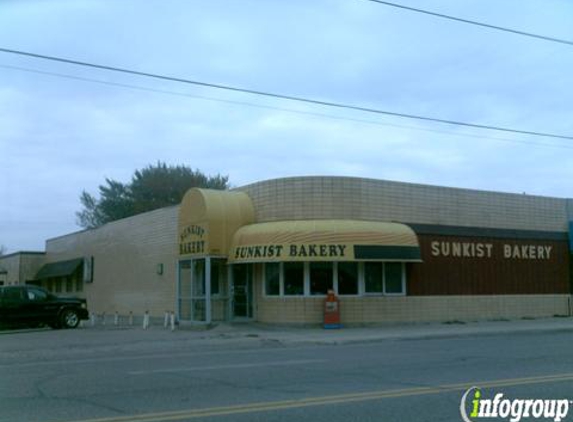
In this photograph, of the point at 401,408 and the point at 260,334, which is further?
the point at 260,334

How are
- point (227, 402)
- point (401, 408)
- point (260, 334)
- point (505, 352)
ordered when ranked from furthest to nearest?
1. point (260, 334)
2. point (505, 352)
3. point (227, 402)
4. point (401, 408)

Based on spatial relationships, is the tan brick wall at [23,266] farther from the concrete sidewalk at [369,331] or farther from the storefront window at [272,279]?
the storefront window at [272,279]

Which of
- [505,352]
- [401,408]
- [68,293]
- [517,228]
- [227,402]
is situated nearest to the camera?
[401,408]

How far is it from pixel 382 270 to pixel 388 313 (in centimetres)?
158

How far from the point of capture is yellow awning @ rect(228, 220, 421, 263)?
23625 millimetres

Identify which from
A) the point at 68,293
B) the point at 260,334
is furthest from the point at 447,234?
the point at 68,293

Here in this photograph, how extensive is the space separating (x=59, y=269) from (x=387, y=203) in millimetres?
25924

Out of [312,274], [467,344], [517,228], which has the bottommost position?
[467,344]

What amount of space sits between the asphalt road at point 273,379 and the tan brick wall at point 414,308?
17.3ft

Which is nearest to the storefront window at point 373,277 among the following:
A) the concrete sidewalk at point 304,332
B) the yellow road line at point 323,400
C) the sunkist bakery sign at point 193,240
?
the concrete sidewalk at point 304,332

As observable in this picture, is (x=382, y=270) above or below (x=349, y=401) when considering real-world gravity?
above

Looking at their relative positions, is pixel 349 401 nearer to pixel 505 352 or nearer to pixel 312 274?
pixel 505 352

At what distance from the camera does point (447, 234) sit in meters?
27.4

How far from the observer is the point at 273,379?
37.3 feet
